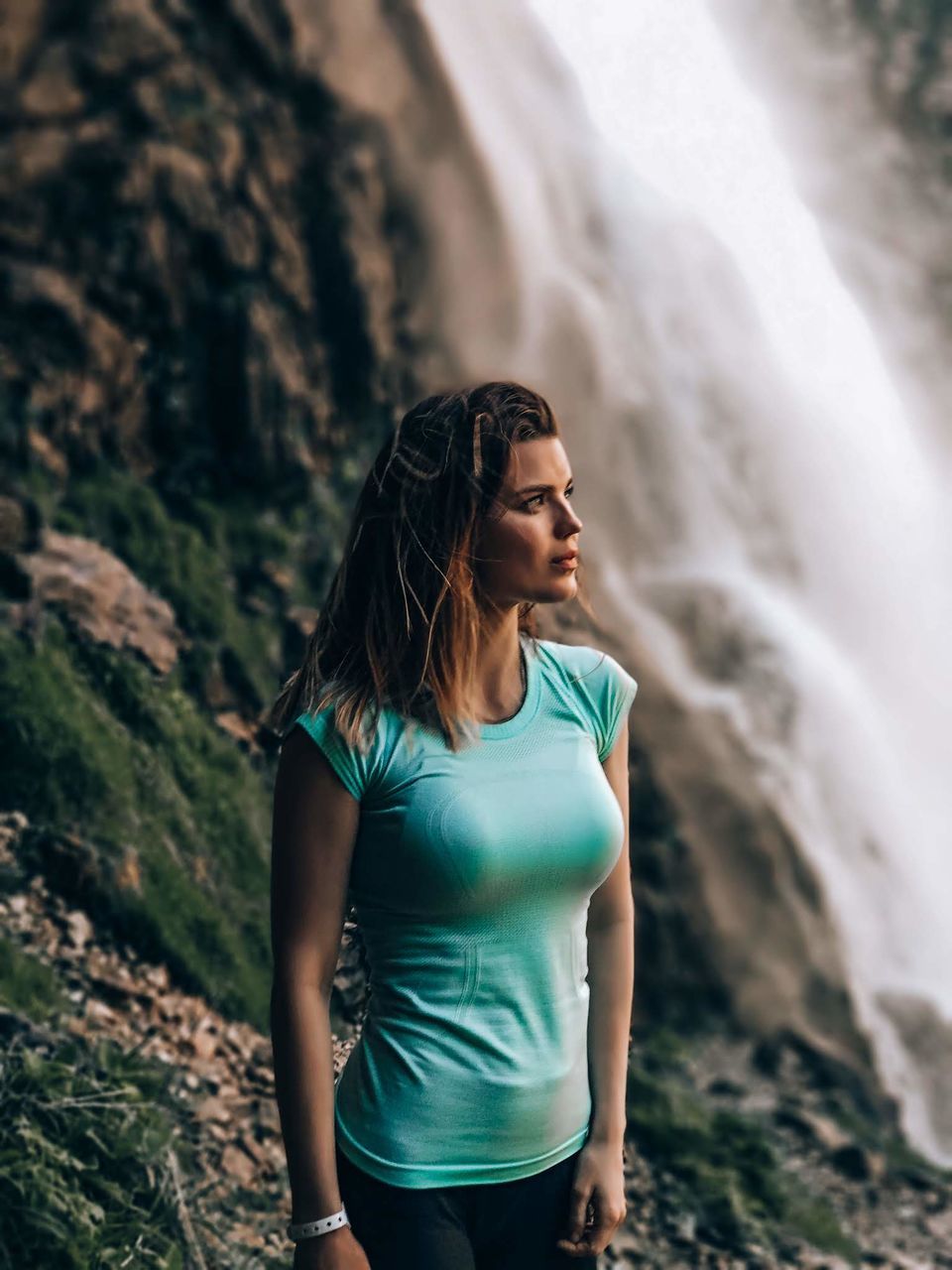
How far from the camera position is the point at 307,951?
1.60m

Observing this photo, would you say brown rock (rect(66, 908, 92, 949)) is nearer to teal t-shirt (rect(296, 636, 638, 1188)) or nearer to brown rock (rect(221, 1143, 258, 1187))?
brown rock (rect(221, 1143, 258, 1187))

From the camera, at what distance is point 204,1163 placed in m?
3.46

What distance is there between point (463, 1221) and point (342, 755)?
570 mm

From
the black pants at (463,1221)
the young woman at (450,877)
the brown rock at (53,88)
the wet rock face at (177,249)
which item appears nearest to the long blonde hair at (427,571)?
the young woman at (450,877)

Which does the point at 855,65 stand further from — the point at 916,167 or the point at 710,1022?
the point at 710,1022

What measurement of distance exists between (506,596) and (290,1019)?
58cm

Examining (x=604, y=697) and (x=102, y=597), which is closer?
(x=604, y=697)

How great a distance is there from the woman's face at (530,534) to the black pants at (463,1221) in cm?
72

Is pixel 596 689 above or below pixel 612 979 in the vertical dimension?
above

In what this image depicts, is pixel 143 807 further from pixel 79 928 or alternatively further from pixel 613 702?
pixel 613 702

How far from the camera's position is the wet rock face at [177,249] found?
5383 millimetres

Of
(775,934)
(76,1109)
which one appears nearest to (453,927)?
(76,1109)

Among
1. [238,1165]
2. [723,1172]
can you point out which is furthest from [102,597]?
[723,1172]

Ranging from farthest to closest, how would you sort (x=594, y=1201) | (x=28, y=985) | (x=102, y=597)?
(x=102, y=597)
(x=28, y=985)
(x=594, y=1201)
